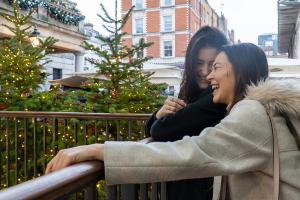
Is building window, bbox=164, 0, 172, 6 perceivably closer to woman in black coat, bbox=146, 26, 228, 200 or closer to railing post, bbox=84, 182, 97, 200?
woman in black coat, bbox=146, 26, 228, 200

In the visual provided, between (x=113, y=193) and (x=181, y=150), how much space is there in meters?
0.36

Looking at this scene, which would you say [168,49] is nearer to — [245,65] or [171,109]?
[171,109]

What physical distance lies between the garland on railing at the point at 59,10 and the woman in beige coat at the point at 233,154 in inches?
662

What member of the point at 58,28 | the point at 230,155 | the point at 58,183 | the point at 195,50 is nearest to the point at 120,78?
the point at 195,50

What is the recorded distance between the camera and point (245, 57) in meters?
1.74

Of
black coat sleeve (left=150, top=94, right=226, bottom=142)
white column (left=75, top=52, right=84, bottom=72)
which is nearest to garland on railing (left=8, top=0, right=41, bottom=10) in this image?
white column (left=75, top=52, right=84, bottom=72)

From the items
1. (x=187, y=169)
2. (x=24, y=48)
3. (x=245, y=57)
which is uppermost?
(x=24, y=48)

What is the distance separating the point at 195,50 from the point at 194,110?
47cm

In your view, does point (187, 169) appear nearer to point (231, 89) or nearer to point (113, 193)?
point (113, 193)

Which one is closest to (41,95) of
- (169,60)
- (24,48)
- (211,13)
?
(24,48)

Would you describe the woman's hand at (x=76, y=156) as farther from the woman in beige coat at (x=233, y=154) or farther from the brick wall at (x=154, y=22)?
the brick wall at (x=154, y=22)

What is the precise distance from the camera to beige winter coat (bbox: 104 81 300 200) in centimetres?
135

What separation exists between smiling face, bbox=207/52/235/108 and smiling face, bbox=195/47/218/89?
0.53 m

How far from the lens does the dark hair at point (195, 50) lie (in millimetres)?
2354
